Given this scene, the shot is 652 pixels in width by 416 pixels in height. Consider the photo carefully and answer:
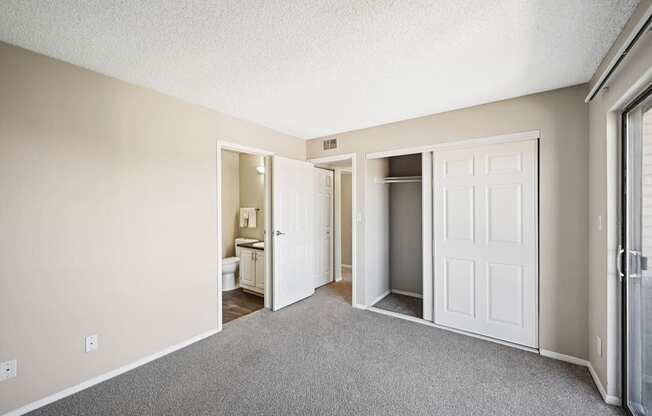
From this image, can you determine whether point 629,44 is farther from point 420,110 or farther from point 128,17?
point 128,17

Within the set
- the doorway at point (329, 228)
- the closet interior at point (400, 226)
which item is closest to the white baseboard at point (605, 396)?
the closet interior at point (400, 226)

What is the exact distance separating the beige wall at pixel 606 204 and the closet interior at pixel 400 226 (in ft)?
6.26

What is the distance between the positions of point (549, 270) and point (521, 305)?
1.38ft

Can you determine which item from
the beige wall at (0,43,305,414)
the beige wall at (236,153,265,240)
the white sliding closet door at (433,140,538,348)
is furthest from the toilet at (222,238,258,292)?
the white sliding closet door at (433,140,538,348)

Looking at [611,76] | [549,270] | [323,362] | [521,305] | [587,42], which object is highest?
[587,42]

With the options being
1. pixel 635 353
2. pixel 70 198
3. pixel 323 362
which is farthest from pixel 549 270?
pixel 70 198

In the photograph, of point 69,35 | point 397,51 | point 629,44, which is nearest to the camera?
point 629,44

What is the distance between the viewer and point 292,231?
3732 millimetres

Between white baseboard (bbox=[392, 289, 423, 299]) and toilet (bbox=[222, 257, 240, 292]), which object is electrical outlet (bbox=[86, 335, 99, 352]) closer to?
toilet (bbox=[222, 257, 240, 292])

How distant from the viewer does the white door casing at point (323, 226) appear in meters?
4.49

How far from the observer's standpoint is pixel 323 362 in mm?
2332

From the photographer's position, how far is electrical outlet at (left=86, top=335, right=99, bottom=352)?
6.75ft

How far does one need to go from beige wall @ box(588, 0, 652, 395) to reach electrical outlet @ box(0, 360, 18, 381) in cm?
394

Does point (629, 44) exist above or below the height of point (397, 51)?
below
